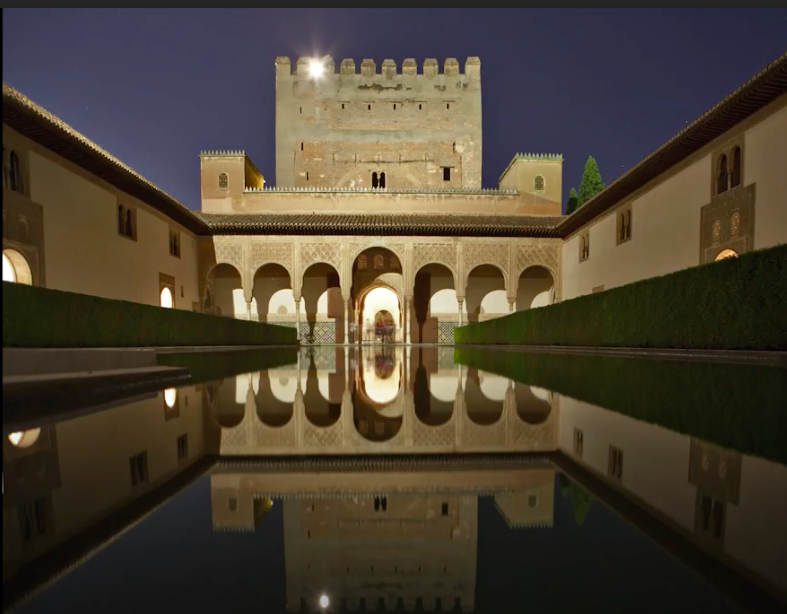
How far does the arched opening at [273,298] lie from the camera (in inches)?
830

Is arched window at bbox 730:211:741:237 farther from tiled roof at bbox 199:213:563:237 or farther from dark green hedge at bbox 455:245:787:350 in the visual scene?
tiled roof at bbox 199:213:563:237

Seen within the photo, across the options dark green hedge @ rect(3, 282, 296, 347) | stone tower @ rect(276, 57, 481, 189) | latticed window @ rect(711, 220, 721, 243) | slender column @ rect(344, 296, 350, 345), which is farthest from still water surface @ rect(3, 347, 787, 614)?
stone tower @ rect(276, 57, 481, 189)

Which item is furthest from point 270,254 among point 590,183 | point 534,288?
point 590,183

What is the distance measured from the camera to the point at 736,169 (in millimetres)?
9891

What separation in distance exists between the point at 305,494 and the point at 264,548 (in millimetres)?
362

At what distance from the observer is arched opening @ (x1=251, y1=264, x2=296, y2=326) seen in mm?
21094

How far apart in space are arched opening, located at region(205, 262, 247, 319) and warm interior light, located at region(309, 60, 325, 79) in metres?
13.8

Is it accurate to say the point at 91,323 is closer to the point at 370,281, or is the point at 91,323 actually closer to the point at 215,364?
the point at 215,364

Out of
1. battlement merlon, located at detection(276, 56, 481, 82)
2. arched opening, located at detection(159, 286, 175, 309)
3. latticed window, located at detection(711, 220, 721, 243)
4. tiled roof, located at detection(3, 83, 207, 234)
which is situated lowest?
arched opening, located at detection(159, 286, 175, 309)

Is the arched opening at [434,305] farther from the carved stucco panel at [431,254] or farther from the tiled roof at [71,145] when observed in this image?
the tiled roof at [71,145]

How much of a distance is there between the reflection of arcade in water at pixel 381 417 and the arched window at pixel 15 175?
26.6 ft

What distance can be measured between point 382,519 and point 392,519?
0.02 metres

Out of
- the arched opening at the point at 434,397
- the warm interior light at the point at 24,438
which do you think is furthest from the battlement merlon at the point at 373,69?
the warm interior light at the point at 24,438

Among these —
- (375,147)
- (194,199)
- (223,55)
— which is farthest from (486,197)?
(194,199)
